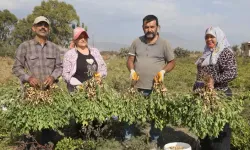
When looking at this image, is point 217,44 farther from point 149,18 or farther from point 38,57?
point 38,57

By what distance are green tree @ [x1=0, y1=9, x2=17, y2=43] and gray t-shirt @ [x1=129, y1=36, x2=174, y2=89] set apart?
3988 cm

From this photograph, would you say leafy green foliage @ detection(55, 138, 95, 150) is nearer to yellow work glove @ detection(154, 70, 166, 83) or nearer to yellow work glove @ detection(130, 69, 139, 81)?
yellow work glove @ detection(130, 69, 139, 81)

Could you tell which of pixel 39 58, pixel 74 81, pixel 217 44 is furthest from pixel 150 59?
pixel 39 58

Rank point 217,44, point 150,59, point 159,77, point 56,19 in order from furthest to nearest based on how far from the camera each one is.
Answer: point 56,19, point 150,59, point 159,77, point 217,44

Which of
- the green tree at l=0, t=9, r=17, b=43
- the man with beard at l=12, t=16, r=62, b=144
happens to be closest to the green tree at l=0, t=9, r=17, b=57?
the green tree at l=0, t=9, r=17, b=43

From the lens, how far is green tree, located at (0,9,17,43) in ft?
132

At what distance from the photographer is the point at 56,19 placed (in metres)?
36.9

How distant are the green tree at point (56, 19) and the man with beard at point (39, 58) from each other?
3316 centimetres

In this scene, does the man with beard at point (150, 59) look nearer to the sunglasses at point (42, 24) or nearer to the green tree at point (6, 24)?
the sunglasses at point (42, 24)

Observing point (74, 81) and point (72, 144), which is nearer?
point (72, 144)

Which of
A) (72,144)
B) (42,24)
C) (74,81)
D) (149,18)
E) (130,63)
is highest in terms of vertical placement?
(149,18)

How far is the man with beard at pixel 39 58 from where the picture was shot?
160 inches

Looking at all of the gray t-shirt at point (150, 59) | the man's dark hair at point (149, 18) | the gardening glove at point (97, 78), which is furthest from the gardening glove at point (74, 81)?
the man's dark hair at point (149, 18)

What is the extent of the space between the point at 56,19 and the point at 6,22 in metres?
8.88
